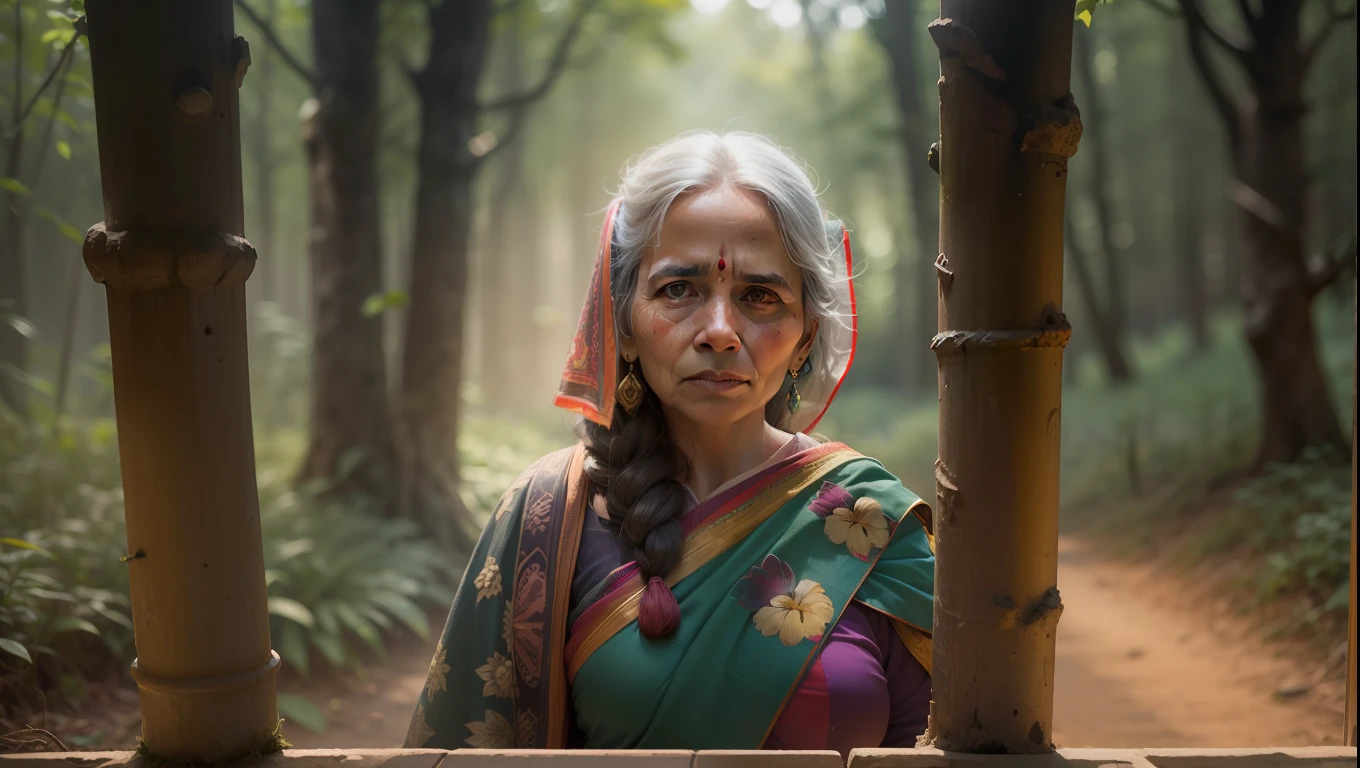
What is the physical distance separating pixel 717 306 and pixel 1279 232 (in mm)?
6117

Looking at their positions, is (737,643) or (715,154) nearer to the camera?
(737,643)

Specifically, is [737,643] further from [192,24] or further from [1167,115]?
[1167,115]

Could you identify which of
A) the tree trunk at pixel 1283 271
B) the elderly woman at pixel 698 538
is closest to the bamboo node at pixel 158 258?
the elderly woman at pixel 698 538

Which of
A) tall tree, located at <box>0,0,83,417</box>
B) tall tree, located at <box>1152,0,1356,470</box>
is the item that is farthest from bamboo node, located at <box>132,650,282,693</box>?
tall tree, located at <box>1152,0,1356,470</box>

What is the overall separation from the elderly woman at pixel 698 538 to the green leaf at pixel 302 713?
99.0 inches

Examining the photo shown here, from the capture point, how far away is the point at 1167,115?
1947 cm

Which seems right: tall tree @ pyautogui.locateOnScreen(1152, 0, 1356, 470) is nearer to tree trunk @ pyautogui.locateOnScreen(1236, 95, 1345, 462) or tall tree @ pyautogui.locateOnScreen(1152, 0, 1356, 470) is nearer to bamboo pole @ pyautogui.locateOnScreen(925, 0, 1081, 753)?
tree trunk @ pyautogui.locateOnScreen(1236, 95, 1345, 462)

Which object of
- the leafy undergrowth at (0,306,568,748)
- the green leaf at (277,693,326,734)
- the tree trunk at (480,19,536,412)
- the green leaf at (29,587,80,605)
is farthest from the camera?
the tree trunk at (480,19,536,412)

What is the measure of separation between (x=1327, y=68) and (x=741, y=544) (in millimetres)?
16995

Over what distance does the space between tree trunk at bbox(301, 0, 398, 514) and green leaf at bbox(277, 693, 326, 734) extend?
7.78 feet

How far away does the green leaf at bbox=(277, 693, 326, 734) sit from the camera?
441 centimetres

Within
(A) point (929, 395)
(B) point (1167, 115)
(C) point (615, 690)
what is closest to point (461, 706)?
(C) point (615, 690)

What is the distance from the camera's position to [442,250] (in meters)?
7.49

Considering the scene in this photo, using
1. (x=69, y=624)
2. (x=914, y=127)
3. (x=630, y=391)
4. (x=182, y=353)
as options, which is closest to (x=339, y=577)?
(x=69, y=624)
